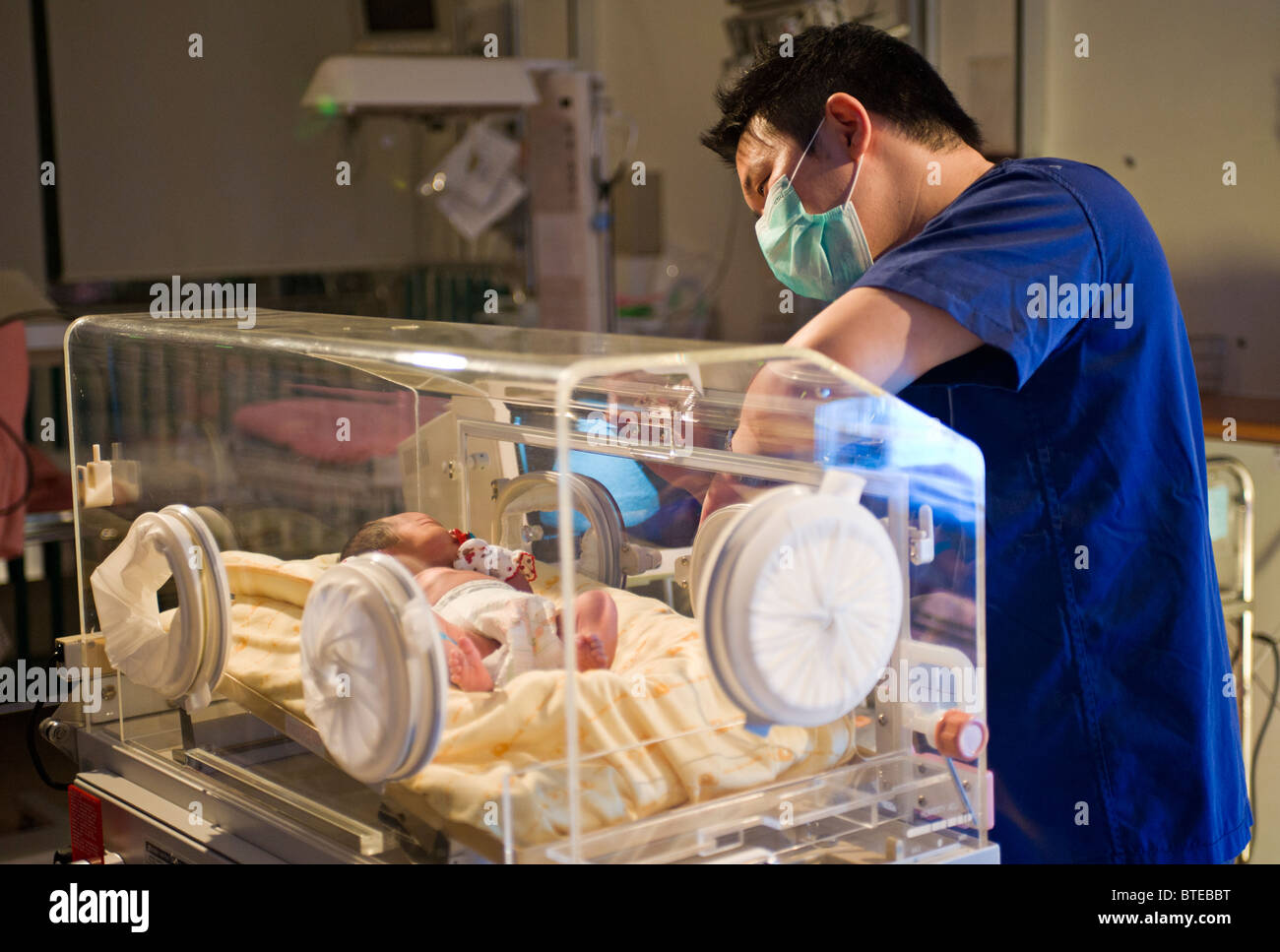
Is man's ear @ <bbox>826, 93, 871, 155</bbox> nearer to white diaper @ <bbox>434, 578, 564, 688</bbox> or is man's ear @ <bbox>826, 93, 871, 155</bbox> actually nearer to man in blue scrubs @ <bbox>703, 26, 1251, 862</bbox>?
man in blue scrubs @ <bbox>703, 26, 1251, 862</bbox>

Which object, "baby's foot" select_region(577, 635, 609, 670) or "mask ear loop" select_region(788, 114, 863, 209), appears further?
"mask ear loop" select_region(788, 114, 863, 209)

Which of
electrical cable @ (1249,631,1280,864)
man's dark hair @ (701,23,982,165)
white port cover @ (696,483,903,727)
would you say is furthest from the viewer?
electrical cable @ (1249,631,1280,864)

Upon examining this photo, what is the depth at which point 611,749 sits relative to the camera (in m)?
0.89

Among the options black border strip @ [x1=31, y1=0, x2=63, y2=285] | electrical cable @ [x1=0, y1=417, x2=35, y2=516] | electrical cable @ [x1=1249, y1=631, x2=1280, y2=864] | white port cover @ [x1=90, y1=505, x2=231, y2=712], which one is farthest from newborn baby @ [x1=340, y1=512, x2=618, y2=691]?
black border strip @ [x1=31, y1=0, x2=63, y2=285]

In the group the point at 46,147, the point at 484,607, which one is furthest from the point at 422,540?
the point at 46,147

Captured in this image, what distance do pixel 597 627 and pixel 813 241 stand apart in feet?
1.62

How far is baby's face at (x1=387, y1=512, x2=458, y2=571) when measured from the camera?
1225mm

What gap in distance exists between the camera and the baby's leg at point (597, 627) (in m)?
1.02

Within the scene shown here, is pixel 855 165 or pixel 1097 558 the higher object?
pixel 855 165

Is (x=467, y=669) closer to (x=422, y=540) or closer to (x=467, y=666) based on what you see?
(x=467, y=666)

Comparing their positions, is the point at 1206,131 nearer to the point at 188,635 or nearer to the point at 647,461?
the point at 647,461

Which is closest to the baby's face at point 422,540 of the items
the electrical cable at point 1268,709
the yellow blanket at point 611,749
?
the yellow blanket at point 611,749

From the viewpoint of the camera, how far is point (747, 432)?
103 centimetres
